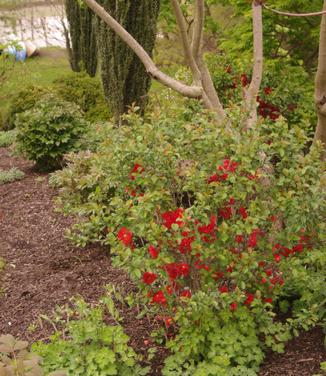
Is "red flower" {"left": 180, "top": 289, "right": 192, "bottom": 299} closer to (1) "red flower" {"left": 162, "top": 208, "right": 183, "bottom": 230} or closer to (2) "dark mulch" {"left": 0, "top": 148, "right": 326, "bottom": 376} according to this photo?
(1) "red flower" {"left": 162, "top": 208, "right": 183, "bottom": 230}

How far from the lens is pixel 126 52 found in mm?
8773

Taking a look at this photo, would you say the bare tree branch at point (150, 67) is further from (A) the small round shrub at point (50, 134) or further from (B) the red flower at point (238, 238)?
(A) the small round shrub at point (50, 134)

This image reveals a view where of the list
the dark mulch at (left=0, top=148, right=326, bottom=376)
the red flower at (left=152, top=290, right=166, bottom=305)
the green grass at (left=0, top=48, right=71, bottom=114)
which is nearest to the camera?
the red flower at (left=152, top=290, right=166, bottom=305)

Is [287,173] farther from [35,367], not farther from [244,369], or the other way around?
[35,367]

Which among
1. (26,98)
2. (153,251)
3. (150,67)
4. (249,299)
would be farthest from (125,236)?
(26,98)

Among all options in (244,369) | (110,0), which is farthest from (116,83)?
(244,369)

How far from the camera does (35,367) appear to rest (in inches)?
88.6

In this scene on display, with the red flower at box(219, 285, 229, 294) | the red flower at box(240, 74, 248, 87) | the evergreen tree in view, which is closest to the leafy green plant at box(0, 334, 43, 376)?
the red flower at box(219, 285, 229, 294)

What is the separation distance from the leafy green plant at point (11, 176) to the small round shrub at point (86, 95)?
2188 mm

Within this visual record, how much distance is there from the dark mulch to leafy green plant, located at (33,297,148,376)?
275 millimetres

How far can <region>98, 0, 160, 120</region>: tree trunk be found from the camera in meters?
8.71

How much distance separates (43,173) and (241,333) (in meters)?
4.96

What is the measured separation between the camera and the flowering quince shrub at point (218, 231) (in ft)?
9.14

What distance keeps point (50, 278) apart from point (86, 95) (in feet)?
19.4
